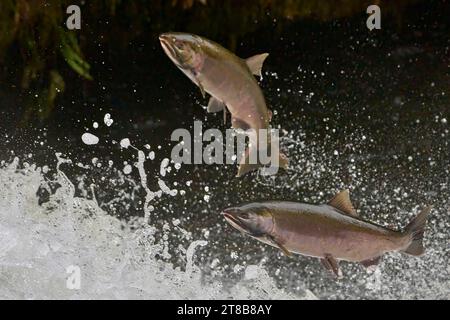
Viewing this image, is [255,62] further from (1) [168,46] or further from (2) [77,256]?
(2) [77,256]

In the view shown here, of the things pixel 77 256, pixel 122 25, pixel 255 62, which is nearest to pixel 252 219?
pixel 255 62

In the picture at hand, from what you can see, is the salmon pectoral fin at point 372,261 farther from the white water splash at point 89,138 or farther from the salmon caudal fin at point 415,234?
the white water splash at point 89,138

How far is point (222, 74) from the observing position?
1256 mm

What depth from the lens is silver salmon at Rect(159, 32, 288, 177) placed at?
1.23 meters

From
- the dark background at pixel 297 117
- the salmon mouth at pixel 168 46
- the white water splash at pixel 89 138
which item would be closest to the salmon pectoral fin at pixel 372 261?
the salmon mouth at pixel 168 46

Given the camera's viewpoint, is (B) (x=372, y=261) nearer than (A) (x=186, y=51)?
No

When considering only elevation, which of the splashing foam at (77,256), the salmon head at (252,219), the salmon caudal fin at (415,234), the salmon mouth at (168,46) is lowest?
the splashing foam at (77,256)

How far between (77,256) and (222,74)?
852 mm

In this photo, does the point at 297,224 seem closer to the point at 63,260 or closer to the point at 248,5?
the point at 63,260

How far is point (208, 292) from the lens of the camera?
2.11 m

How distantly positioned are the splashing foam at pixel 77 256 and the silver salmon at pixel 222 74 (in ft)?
2.14

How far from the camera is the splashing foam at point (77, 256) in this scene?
1838 millimetres
